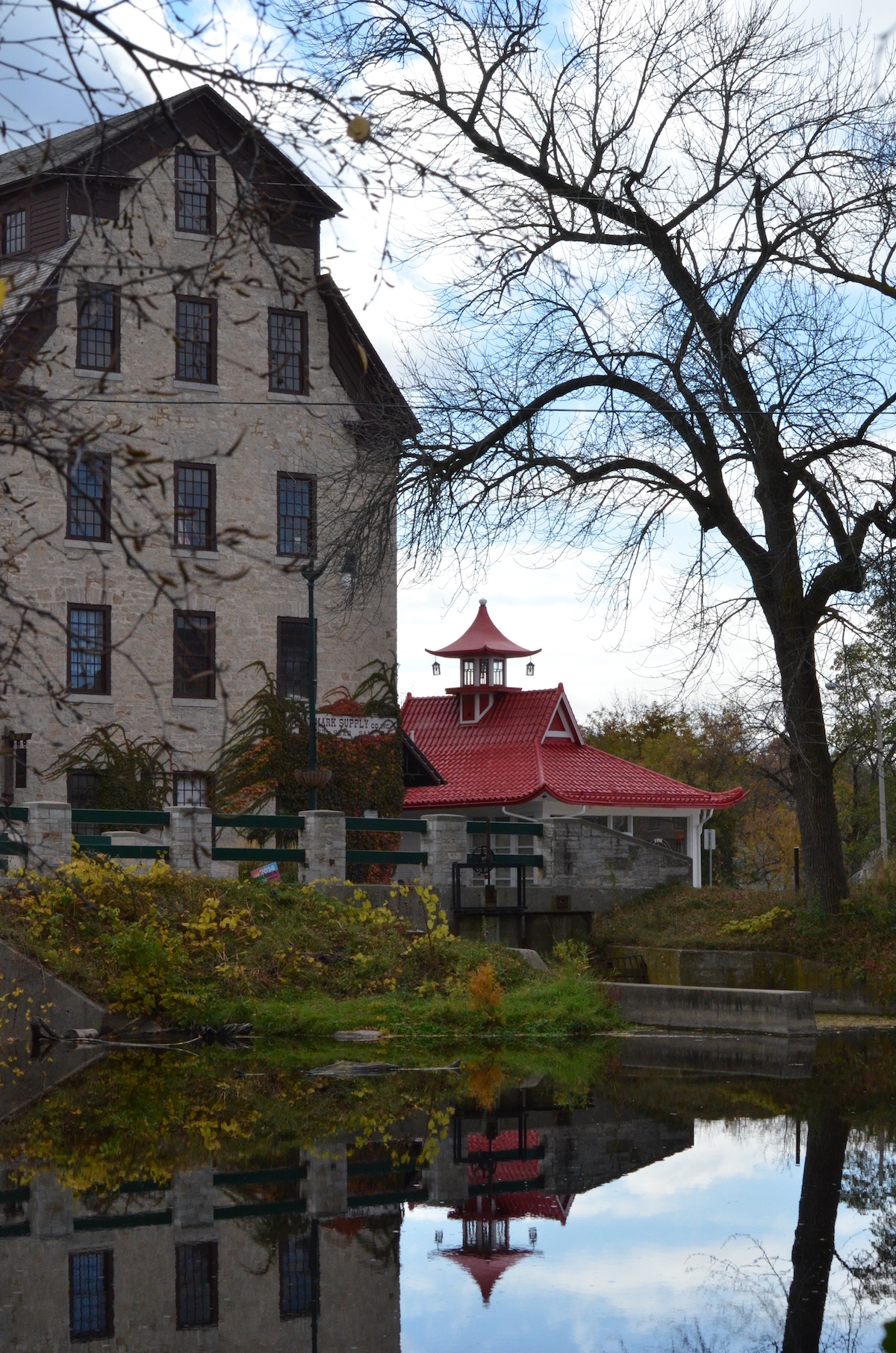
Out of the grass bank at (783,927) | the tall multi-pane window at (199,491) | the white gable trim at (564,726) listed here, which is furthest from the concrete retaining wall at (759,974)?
the white gable trim at (564,726)

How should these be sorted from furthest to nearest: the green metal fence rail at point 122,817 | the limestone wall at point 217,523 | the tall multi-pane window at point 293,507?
the tall multi-pane window at point 293,507, the limestone wall at point 217,523, the green metal fence rail at point 122,817

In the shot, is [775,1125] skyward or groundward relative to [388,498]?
groundward

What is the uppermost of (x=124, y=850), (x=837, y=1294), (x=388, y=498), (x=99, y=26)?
(x=388, y=498)

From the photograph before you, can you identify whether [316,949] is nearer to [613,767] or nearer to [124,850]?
[124,850]

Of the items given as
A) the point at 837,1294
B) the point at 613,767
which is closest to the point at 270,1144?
the point at 837,1294

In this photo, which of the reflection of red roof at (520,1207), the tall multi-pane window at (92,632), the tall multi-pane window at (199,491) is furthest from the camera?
the tall multi-pane window at (199,491)

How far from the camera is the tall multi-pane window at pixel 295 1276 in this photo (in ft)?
24.1

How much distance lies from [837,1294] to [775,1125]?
196 inches

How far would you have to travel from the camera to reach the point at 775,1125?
12375mm

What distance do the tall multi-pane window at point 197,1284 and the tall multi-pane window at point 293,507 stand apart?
26900mm

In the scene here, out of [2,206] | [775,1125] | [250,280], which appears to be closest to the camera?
[250,280]

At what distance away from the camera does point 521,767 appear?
141 feet

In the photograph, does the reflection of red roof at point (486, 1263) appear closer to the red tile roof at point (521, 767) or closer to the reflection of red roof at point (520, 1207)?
the reflection of red roof at point (520, 1207)

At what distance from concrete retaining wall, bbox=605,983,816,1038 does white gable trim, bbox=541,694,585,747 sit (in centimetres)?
2345
